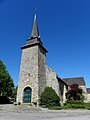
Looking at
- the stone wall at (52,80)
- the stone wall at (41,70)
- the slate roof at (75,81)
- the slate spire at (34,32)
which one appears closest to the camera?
the stone wall at (41,70)

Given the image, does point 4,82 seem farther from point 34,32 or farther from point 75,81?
point 75,81

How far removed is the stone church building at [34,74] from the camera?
24.2 metres

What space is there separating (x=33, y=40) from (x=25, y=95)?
33.8 ft

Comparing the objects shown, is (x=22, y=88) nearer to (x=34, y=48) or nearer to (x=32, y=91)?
(x=32, y=91)

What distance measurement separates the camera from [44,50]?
29.4 m

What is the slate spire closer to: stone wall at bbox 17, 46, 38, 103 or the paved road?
stone wall at bbox 17, 46, 38, 103

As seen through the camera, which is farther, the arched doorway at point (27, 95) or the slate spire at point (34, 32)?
the slate spire at point (34, 32)

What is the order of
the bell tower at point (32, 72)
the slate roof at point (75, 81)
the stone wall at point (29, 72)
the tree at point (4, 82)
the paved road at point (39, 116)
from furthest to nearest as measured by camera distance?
1. the slate roof at point (75, 81)
2. the tree at point (4, 82)
3. the stone wall at point (29, 72)
4. the bell tower at point (32, 72)
5. the paved road at point (39, 116)

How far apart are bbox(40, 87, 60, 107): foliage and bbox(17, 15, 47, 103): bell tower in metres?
0.81

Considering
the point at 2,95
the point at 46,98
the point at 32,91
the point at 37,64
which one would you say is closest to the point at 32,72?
the point at 37,64

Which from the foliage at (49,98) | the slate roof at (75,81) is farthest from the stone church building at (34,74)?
the slate roof at (75,81)

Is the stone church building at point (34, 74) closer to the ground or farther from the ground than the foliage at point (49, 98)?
farther from the ground

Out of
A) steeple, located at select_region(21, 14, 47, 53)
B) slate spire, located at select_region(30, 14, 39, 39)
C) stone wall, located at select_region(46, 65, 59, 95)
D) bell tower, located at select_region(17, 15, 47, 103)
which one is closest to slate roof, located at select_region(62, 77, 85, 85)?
stone wall, located at select_region(46, 65, 59, 95)

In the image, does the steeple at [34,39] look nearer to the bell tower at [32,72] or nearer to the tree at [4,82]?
the bell tower at [32,72]
